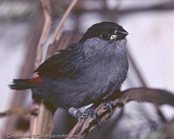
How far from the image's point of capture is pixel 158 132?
1759mm

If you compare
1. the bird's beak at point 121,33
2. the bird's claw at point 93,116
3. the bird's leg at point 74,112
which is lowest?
the bird's claw at point 93,116

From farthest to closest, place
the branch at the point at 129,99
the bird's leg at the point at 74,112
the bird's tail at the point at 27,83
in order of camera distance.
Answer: the bird's tail at the point at 27,83 → the bird's leg at the point at 74,112 → the branch at the point at 129,99

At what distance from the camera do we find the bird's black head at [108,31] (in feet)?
4.73

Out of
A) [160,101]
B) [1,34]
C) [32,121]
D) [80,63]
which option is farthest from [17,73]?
[160,101]

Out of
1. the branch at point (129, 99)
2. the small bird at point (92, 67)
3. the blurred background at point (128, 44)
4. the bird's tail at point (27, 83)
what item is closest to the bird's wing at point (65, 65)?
the small bird at point (92, 67)

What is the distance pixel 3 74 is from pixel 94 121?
4.78 feet

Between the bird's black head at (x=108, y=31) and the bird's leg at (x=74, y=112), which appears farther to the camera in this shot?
the bird's leg at (x=74, y=112)

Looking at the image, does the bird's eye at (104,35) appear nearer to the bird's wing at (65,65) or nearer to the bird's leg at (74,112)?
the bird's wing at (65,65)

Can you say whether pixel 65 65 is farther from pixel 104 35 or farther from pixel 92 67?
pixel 104 35

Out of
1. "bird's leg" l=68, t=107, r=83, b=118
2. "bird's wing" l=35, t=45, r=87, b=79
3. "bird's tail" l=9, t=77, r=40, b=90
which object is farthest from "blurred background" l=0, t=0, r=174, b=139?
"bird's wing" l=35, t=45, r=87, b=79

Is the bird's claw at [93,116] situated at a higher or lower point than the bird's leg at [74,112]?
lower

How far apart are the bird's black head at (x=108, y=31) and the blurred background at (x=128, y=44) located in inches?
40.2

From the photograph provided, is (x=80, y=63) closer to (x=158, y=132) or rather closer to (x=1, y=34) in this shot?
(x=158, y=132)

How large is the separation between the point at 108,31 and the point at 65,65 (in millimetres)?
310
